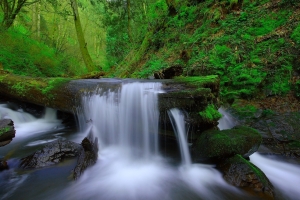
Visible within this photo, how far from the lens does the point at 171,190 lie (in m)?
3.09

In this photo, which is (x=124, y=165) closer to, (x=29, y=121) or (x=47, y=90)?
(x=47, y=90)

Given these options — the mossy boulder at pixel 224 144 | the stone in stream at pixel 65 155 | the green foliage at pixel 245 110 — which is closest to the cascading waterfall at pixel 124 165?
the stone in stream at pixel 65 155

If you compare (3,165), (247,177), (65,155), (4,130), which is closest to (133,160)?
(65,155)

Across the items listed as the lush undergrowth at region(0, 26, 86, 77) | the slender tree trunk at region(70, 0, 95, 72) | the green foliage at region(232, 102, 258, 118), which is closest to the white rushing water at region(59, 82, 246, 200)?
the green foliage at region(232, 102, 258, 118)

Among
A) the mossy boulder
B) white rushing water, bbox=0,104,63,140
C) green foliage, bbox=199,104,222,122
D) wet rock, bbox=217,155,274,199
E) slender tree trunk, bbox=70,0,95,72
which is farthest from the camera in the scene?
slender tree trunk, bbox=70,0,95,72

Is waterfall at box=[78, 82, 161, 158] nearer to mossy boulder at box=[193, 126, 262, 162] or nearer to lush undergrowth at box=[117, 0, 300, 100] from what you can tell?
mossy boulder at box=[193, 126, 262, 162]

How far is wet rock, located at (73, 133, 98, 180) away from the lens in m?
3.31

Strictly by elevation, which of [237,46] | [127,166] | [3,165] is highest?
[237,46]

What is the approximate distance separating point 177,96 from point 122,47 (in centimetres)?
1193

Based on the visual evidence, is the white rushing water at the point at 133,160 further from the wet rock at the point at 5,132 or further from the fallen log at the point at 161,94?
the wet rock at the point at 5,132

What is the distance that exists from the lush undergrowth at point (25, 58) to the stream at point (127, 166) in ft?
14.6

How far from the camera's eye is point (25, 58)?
9.55 m

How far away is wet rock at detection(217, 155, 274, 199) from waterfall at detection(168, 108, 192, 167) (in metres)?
0.77

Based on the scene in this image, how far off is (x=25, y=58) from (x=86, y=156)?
8.26 m
